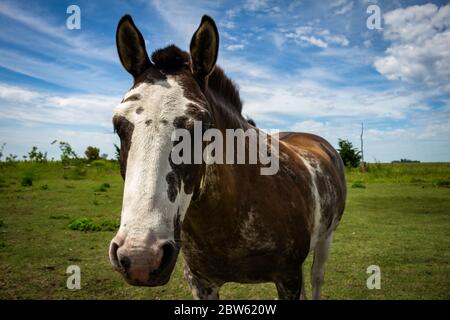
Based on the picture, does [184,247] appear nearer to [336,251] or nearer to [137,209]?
[137,209]

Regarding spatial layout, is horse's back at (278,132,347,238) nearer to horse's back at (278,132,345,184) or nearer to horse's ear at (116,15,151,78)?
horse's back at (278,132,345,184)

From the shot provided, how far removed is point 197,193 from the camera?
2.35 meters

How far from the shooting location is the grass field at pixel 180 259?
5090 millimetres

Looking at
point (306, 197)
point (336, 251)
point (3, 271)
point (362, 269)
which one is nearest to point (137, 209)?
point (306, 197)

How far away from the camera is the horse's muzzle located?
5.15 feet

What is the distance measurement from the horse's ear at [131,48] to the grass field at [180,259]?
12.7 feet

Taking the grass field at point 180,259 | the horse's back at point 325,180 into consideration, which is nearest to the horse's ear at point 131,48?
the horse's back at point 325,180

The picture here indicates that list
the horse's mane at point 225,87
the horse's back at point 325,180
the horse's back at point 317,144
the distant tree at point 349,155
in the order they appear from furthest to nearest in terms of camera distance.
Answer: the distant tree at point 349,155
the horse's back at point 317,144
the horse's back at point 325,180
the horse's mane at point 225,87

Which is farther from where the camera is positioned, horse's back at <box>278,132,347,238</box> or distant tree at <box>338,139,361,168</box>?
distant tree at <box>338,139,361,168</box>

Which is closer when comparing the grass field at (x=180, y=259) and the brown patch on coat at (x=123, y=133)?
the brown patch on coat at (x=123, y=133)

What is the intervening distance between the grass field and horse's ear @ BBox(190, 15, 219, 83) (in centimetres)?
394

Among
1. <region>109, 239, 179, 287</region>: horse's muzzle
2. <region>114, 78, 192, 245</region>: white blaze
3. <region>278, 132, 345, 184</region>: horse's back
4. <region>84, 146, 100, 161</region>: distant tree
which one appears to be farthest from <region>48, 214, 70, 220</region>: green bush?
<region>84, 146, 100, 161</region>: distant tree

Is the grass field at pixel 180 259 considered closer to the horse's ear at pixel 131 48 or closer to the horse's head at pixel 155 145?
the horse's head at pixel 155 145

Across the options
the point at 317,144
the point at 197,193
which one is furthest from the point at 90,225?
the point at 197,193
